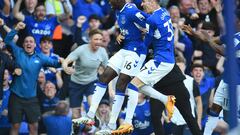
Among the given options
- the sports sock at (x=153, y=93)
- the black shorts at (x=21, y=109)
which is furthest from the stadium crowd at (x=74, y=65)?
the sports sock at (x=153, y=93)

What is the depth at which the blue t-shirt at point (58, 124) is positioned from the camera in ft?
44.8

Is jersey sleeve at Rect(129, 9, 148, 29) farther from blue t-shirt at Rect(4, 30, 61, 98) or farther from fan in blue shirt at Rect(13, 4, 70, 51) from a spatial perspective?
fan in blue shirt at Rect(13, 4, 70, 51)

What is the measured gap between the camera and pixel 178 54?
50.3ft

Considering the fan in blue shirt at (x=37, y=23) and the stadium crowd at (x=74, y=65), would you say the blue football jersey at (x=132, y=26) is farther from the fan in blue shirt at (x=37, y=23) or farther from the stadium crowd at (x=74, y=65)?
the fan in blue shirt at (x=37, y=23)

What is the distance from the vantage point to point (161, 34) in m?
10.7

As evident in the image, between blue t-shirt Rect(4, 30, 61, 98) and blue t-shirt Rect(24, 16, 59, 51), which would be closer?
blue t-shirt Rect(4, 30, 61, 98)

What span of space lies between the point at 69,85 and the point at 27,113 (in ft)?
5.75

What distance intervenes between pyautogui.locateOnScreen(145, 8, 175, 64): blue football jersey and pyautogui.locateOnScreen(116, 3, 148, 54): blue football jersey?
5.7 inches

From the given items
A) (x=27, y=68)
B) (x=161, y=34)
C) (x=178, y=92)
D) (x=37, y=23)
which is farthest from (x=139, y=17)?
(x=37, y=23)

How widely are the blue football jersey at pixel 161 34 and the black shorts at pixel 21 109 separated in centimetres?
344

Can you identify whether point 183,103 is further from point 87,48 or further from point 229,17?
point 229,17

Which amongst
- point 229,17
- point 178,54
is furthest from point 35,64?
point 229,17

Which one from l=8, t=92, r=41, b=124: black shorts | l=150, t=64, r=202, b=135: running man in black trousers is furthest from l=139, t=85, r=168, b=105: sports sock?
l=8, t=92, r=41, b=124: black shorts

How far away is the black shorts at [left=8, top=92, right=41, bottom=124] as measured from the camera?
13.3 m
